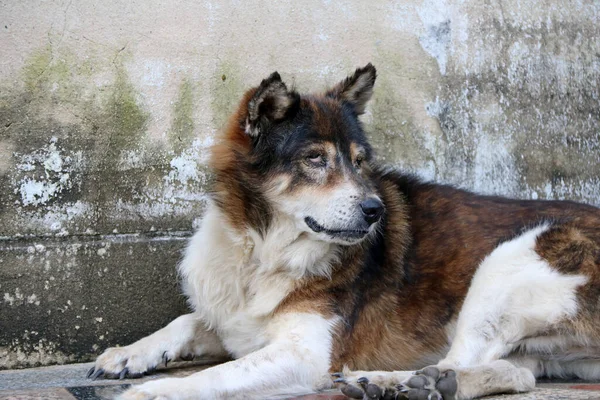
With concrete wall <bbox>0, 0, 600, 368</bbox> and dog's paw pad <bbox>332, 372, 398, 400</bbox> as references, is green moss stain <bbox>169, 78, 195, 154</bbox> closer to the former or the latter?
concrete wall <bbox>0, 0, 600, 368</bbox>

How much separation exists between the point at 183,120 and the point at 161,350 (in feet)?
5.20

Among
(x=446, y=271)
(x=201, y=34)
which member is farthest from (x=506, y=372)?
(x=201, y=34)

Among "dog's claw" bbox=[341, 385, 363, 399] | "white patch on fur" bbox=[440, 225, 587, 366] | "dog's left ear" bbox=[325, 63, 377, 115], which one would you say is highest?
"dog's left ear" bbox=[325, 63, 377, 115]

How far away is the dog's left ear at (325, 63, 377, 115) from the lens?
184 inches

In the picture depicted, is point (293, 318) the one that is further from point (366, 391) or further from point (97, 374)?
point (97, 374)

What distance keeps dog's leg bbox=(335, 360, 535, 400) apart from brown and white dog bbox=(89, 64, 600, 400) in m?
0.02

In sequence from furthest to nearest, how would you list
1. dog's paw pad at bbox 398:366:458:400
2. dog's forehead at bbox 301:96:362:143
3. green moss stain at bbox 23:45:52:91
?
1. green moss stain at bbox 23:45:52:91
2. dog's forehead at bbox 301:96:362:143
3. dog's paw pad at bbox 398:366:458:400

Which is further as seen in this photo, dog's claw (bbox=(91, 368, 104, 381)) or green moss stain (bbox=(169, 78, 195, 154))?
green moss stain (bbox=(169, 78, 195, 154))

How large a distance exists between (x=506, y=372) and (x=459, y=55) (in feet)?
8.90

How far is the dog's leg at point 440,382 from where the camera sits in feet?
11.5

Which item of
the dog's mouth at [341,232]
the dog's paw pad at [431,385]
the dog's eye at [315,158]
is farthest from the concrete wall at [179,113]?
the dog's paw pad at [431,385]

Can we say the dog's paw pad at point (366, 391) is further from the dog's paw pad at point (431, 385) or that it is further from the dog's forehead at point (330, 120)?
the dog's forehead at point (330, 120)

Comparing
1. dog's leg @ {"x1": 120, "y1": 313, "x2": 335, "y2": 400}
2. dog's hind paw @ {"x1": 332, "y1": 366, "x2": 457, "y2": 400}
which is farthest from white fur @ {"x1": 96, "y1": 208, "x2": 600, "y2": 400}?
dog's hind paw @ {"x1": 332, "y1": 366, "x2": 457, "y2": 400}

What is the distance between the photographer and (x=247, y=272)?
443cm
